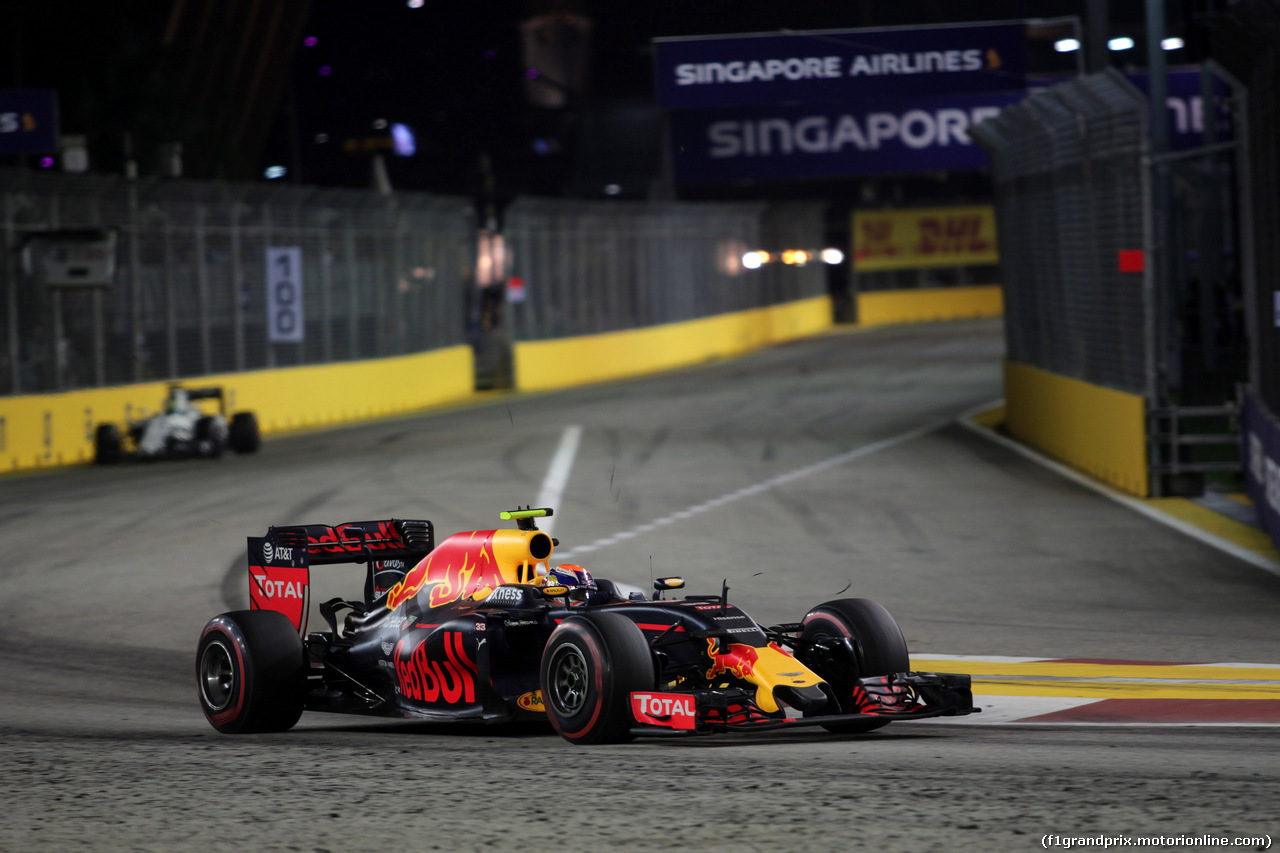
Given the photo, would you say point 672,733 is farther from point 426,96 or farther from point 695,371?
point 426,96

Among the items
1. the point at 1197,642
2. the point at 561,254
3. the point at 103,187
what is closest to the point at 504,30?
the point at 561,254

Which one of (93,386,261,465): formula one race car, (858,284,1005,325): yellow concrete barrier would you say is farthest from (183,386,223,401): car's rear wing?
(858,284,1005,325): yellow concrete barrier

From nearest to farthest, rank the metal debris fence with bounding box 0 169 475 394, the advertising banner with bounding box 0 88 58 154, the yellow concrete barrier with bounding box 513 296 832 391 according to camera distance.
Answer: the advertising banner with bounding box 0 88 58 154 < the metal debris fence with bounding box 0 169 475 394 < the yellow concrete barrier with bounding box 513 296 832 391

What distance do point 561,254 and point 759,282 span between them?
1632 cm

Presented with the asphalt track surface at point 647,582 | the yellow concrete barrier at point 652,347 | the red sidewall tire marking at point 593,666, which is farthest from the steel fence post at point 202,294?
the red sidewall tire marking at point 593,666

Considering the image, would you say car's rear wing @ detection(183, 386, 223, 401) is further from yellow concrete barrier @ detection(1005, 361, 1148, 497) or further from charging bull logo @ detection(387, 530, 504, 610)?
charging bull logo @ detection(387, 530, 504, 610)

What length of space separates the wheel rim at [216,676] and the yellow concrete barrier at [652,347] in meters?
32.9

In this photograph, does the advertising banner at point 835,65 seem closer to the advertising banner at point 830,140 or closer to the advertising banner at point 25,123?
the advertising banner at point 25,123

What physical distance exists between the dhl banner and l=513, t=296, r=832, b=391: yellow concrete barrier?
17.4ft

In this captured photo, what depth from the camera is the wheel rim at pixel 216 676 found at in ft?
28.1

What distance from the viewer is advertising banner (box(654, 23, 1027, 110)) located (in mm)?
25906

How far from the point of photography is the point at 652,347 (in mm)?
50312

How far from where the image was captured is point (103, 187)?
27828 mm

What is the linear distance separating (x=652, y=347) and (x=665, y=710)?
43.4m
